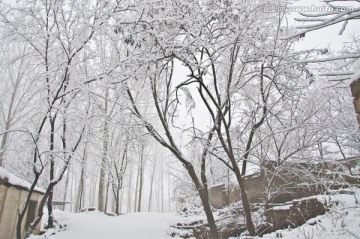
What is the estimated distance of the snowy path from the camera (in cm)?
974

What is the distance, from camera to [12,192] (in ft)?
28.3

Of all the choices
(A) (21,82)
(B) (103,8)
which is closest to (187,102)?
(B) (103,8)

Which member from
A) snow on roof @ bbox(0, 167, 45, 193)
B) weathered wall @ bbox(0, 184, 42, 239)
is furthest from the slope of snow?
snow on roof @ bbox(0, 167, 45, 193)

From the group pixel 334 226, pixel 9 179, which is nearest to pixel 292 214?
pixel 334 226

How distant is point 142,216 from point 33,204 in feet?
19.2

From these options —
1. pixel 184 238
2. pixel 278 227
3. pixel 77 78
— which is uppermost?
pixel 77 78

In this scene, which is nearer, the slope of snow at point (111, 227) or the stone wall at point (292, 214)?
the stone wall at point (292, 214)

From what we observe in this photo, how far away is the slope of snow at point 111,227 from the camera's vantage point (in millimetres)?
9719

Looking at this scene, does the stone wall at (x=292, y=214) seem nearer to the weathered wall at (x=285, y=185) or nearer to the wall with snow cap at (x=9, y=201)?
the weathered wall at (x=285, y=185)

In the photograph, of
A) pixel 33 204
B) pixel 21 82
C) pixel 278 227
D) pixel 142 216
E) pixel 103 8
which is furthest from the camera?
pixel 21 82

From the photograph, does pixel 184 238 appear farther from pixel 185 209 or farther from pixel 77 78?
pixel 77 78

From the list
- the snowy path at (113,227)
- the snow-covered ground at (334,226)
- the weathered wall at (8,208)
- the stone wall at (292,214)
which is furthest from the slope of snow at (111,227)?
the snow-covered ground at (334,226)

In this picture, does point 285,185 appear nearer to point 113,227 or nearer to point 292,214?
point 292,214

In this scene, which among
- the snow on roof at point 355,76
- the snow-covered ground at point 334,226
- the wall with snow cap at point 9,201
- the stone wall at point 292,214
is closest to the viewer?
the snow on roof at point 355,76
